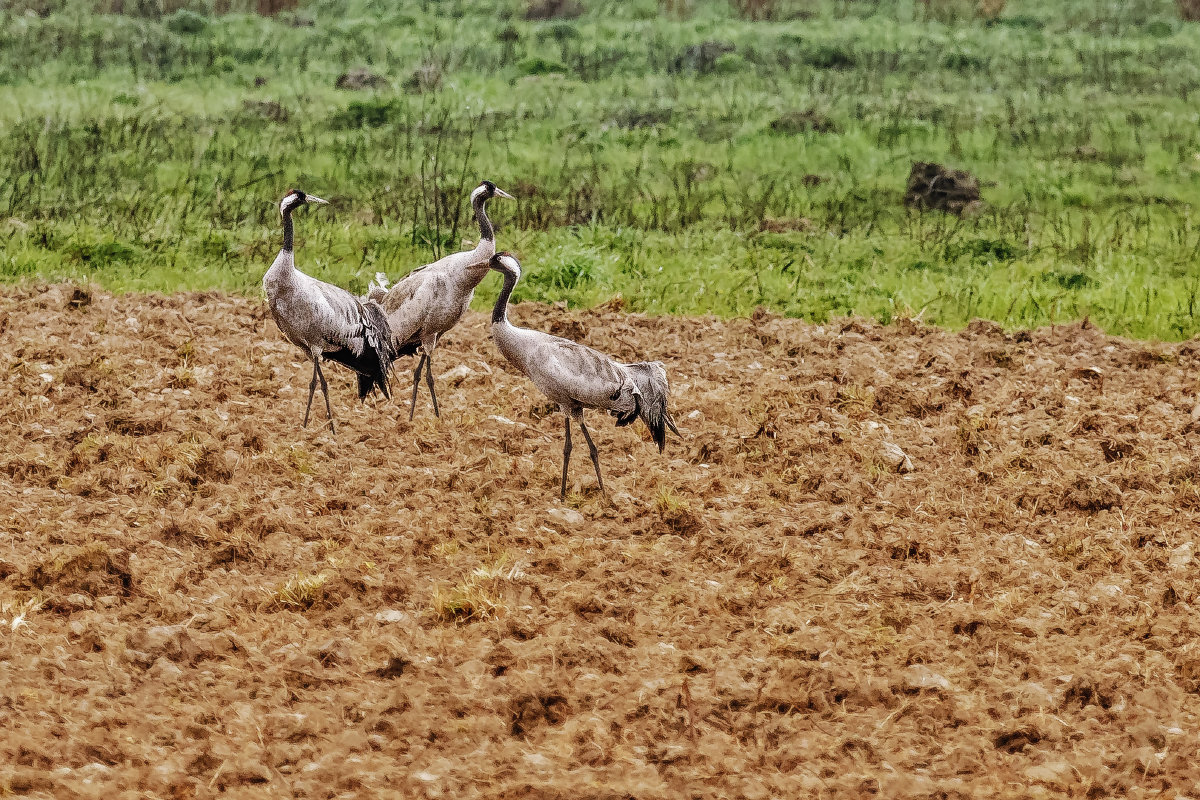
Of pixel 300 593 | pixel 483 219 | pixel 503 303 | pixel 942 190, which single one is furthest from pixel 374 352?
pixel 942 190

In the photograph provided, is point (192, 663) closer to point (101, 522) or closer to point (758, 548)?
point (101, 522)

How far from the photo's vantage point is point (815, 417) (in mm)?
8375

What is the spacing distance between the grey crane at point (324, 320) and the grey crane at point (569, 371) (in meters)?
1.09

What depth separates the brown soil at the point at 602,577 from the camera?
4.67 m

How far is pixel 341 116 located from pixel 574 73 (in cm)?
514

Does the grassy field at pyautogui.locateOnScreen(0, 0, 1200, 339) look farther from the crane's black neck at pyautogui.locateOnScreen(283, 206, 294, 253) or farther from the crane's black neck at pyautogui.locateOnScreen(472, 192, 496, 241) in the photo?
the crane's black neck at pyautogui.locateOnScreen(283, 206, 294, 253)

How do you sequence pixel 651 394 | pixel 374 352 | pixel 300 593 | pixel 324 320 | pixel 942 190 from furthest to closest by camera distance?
pixel 942 190 < pixel 374 352 < pixel 324 320 < pixel 651 394 < pixel 300 593

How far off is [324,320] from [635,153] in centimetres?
1009

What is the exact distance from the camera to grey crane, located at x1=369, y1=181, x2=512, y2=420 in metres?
7.77

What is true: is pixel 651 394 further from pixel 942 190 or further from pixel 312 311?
pixel 942 190

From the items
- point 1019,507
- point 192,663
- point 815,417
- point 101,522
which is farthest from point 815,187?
point 192,663

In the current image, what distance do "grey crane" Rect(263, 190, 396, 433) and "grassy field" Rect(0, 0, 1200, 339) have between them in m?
3.45

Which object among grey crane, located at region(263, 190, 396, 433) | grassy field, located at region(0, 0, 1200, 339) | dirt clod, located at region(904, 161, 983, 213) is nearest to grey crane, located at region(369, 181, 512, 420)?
grey crane, located at region(263, 190, 396, 433)

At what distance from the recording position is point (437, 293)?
779 cm
